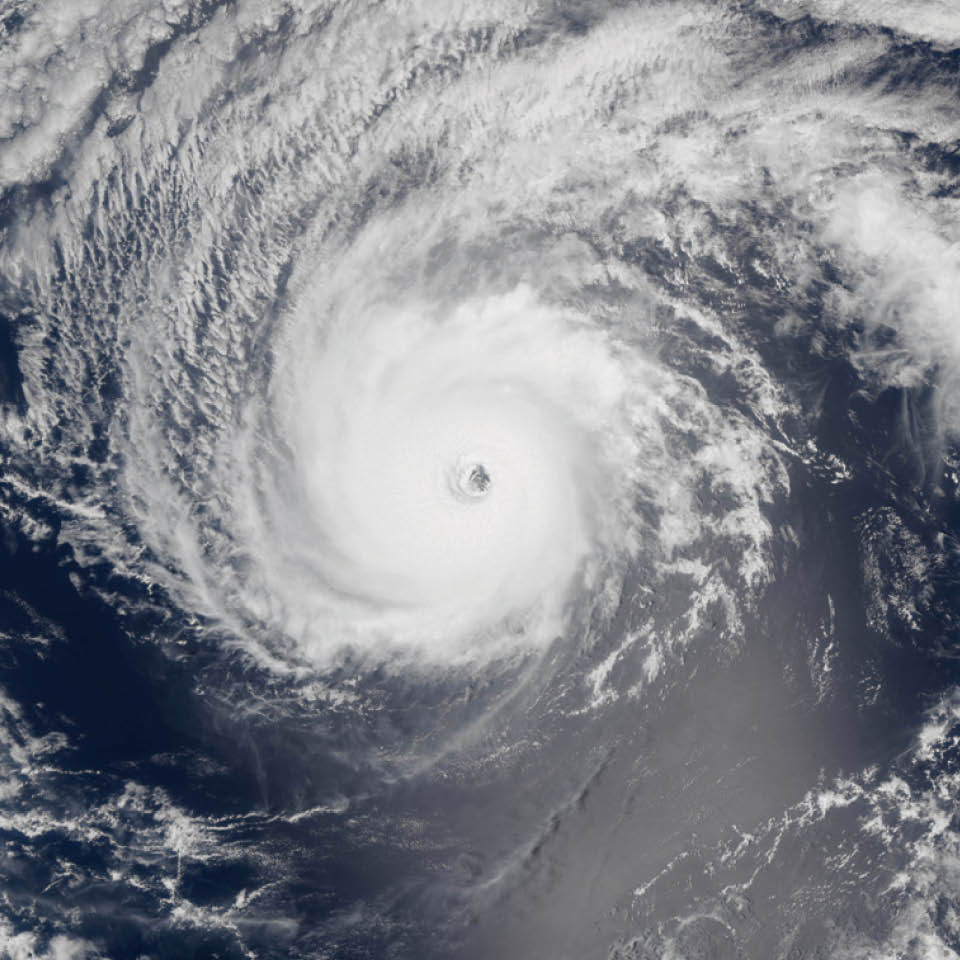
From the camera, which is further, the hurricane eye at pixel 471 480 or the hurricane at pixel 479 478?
the hurricane eye at pixel 471 480

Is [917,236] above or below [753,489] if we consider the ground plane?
above

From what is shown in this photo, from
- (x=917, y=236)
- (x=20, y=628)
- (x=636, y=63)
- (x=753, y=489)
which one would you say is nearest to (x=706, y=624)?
(x=753, y=489)

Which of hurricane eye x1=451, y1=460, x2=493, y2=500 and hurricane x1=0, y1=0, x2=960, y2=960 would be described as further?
hurricane eye x1=451, y1=460, x2=493, y2=500

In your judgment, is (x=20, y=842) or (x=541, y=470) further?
(x=541, y=470)

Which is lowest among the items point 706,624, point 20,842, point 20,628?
point 706,624

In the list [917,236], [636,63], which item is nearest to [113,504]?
[636,63]

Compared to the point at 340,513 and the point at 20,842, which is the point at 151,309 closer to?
the point at 340,513

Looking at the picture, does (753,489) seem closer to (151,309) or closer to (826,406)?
(826,406)
